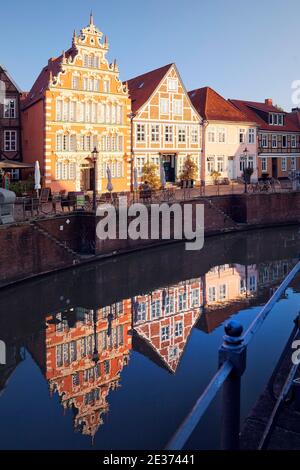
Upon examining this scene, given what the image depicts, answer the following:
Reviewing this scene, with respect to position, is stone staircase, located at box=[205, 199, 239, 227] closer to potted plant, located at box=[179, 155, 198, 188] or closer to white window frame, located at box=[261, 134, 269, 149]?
potted plant, located at box=[179, 155, 198, 188]

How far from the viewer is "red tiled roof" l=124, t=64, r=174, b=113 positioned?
1582 inches

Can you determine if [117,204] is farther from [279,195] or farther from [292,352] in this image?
[292,352]

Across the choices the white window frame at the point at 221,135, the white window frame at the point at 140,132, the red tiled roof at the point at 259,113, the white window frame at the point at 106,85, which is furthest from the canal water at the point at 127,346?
the red tiled roof at the point at 259,113

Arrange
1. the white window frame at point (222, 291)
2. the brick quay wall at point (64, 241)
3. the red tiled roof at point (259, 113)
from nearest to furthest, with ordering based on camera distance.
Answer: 1. the white window frame at point (222, 291)
2. the brick quay wall at point (64, 241)
3. the red tiled roof at point (259, 113)

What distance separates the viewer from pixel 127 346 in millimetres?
14078

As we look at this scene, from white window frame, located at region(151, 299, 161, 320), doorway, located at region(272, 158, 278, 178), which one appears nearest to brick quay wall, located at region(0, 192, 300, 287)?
white window frame, located at region(151, 299, 161, 320)

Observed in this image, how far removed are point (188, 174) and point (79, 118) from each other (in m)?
10.8

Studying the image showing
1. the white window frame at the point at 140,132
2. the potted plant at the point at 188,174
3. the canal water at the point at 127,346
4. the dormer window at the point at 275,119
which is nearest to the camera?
the canal water at the point at 127,346

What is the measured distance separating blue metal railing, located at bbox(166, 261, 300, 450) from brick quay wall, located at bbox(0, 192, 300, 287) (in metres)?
16.9

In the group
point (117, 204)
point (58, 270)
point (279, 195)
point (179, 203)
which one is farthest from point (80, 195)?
point (279, 195)

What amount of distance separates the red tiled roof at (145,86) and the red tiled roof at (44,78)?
7.08 m

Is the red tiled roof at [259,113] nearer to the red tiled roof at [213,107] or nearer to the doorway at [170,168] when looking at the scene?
the red tiled roof at [213,107]

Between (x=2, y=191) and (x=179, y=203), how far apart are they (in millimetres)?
13046

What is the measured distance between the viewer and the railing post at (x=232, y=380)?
9.47 feet
